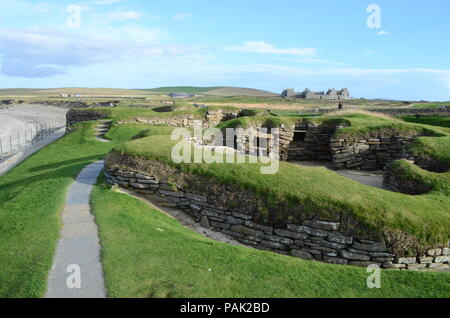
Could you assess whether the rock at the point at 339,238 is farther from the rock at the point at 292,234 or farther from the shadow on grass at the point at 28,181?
the shadow on grass at the point at 28,181

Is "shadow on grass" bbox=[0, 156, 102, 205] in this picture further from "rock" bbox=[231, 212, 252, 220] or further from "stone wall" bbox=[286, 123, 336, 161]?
"stone wall" bbox=[286, 123, 336, 161]

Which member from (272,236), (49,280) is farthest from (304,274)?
(49,280)

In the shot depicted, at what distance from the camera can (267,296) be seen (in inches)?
259

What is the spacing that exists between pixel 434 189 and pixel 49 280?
12.4 metres

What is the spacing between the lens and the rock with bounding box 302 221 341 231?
9546 millimetres

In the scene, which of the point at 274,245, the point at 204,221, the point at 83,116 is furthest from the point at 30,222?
the point at 83,116

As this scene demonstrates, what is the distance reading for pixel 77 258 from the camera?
7824 millimetres

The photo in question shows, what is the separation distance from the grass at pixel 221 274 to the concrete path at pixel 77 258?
0.25m

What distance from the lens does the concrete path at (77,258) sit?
652 cm

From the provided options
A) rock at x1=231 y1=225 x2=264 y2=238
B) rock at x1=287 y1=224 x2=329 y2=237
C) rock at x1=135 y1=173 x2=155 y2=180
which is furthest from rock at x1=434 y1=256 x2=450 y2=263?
rock at x1=135 y1=173 x2=155 y2=180

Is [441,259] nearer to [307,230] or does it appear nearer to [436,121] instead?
[307,230]

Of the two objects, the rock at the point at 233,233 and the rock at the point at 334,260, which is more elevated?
the rock at the point at 233,233

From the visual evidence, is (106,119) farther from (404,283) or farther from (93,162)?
(404,283)

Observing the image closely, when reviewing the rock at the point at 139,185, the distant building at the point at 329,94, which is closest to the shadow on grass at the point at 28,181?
the rock at the point at 139,185
